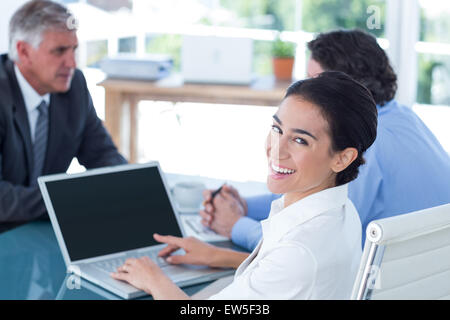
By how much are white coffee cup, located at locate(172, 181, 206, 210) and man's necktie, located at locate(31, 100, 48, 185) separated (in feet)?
2.18

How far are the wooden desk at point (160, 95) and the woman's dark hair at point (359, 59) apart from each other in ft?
5.08

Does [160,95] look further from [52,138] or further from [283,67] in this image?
[52,138]

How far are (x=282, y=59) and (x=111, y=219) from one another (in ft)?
7.94

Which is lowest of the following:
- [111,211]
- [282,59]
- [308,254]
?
[111,211]

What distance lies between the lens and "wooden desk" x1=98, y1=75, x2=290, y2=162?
3723 mm

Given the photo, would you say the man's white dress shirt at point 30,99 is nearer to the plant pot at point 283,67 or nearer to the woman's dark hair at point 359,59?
the woman's dark hair at point 359,59

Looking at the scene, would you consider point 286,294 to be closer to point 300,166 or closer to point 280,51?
point 300,166

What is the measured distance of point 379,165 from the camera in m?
1.86

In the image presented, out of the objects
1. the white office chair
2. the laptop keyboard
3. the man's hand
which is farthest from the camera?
the man's hand

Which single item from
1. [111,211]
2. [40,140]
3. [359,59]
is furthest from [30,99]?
[359,59]

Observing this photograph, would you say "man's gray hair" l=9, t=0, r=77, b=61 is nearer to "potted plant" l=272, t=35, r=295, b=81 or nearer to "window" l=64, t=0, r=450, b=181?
"window" l=64, t=0, r=450, b=181

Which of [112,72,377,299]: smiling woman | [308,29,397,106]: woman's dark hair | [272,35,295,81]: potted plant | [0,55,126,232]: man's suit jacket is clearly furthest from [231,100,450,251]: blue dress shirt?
[272,35,295,81]: potted plant

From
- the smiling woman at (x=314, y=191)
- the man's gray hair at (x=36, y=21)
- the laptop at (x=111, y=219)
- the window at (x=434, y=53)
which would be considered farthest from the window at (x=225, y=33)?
the smiling woman at (x=314, y=191)

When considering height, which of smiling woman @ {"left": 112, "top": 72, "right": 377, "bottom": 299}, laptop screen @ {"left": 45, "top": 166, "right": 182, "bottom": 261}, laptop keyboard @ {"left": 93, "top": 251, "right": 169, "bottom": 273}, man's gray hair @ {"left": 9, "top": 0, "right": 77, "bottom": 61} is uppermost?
man's gray hair @ {"left": 9, "top": 0, "right": 77, "bottom": 61}
